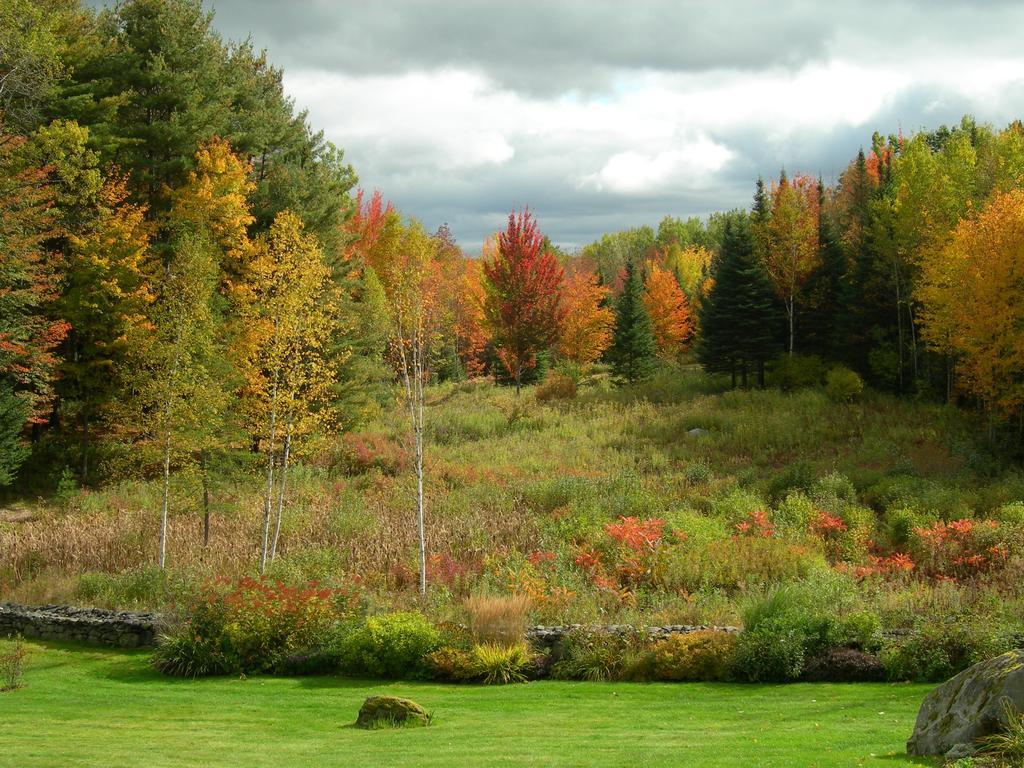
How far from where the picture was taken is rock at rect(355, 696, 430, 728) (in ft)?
28.7

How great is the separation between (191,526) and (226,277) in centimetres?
640

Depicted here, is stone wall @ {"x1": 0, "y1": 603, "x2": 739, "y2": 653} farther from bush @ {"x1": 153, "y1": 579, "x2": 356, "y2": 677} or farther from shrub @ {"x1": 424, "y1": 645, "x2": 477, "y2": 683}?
shrub @ {"x1": 424, "y1": 645, "x2": 477, "y2": 683}

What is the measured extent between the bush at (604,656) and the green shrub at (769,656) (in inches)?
46.7

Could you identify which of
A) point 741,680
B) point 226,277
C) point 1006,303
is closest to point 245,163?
point 226,277

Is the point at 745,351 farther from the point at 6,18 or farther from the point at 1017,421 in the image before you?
the point at 6,18

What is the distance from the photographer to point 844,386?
3161 centimetres

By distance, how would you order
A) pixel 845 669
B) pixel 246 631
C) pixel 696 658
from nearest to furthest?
pixel 845 669 → pixel 696 658 → pixel 246 631

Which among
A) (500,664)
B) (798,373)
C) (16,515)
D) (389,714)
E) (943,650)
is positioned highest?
(798,373)

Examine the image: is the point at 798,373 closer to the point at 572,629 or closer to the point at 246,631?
the point at 572,629

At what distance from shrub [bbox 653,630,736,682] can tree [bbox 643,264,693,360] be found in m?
40.6

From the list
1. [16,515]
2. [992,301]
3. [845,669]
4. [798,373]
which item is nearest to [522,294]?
[798,373]

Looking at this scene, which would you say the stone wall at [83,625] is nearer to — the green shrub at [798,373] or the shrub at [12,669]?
the shrub at [12,669]

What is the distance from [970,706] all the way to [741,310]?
31.7m

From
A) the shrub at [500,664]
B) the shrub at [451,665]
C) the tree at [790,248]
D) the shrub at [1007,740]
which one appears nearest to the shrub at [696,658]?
the shrub at [500,664]
